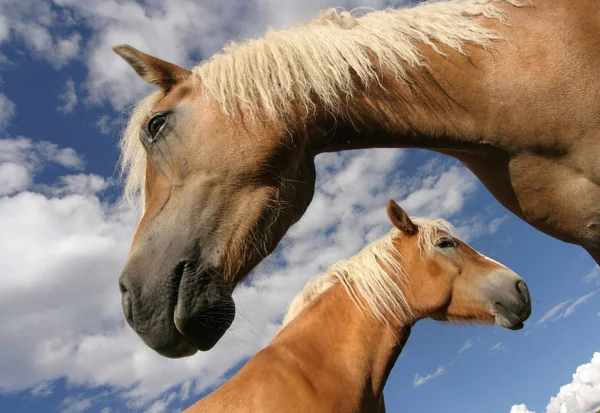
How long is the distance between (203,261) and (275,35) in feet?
4.57

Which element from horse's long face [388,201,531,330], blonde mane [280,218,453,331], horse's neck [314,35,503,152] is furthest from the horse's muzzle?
horse's long face [388,201,531,330]

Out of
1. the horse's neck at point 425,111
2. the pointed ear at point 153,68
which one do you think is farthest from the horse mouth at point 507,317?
the pointed ear at point 153,68

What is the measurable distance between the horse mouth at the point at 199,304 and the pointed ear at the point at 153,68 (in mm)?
1093

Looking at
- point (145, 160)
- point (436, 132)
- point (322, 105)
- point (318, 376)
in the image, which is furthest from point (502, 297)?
point (145, 160)

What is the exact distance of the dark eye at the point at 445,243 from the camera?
6.56 metres

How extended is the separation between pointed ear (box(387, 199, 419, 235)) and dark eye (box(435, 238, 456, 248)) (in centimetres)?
38

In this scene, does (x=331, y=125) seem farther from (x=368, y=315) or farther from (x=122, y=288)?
(x=368, y=315)

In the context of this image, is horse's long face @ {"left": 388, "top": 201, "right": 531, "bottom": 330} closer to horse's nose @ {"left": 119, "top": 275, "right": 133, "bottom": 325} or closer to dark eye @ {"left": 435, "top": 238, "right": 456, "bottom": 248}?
dark eye @ {"left": 435, "top": 238, "right": 456, "bottom": 248}

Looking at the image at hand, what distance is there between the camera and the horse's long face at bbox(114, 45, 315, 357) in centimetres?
204

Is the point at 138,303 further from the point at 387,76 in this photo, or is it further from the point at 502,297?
the point at 502,297

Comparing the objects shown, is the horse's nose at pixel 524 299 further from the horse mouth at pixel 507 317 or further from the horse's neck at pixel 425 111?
the horse's neck at pixel 425 111

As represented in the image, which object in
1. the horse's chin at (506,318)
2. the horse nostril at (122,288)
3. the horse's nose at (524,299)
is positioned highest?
the horse nostril at (122,288)

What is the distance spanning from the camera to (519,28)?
2363 millimetres

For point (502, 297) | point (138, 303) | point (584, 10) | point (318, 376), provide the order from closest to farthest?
point (138, 303), point (584, 10), point (318, 376), point (502, 297)
